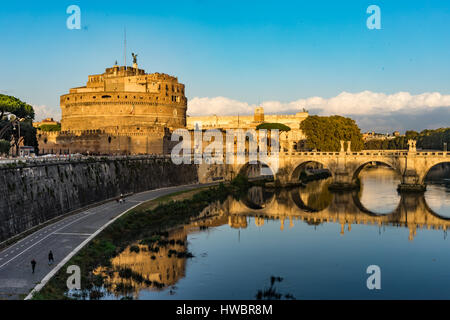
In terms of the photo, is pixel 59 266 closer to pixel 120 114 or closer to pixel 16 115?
pixel 16 115

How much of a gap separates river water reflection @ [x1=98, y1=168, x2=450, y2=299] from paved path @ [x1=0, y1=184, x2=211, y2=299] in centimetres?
279

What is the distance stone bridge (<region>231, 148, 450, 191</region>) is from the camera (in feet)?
175

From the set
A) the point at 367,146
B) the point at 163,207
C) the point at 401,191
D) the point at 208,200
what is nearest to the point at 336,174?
the point at 401,191

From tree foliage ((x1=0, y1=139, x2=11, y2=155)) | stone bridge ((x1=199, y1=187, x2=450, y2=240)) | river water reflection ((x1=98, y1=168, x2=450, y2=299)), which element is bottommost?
river water reflection ((x1=98, y1=168, x2=450, y2=299))

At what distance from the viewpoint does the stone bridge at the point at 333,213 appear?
38.4m

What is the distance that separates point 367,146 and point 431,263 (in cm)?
12951

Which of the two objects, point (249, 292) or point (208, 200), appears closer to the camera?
point (249, 292)

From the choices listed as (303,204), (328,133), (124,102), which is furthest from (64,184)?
(328,133)

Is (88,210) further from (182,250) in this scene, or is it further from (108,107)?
(108,107)

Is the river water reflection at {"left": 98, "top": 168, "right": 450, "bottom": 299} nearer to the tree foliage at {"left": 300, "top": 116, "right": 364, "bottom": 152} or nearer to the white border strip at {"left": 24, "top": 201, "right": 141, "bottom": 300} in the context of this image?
the white border strip at {"left": 24, "top": 201, "right": 141, "bottom": 300}

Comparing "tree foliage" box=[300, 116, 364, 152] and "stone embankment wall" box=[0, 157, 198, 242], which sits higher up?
"tree foliage" box=[300, 116, 364, 152]

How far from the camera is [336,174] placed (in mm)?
58875

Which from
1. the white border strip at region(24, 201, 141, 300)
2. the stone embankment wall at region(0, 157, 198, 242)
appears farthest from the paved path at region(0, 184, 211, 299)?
the stone embankment wall at region(0, 157, 198, 242)
